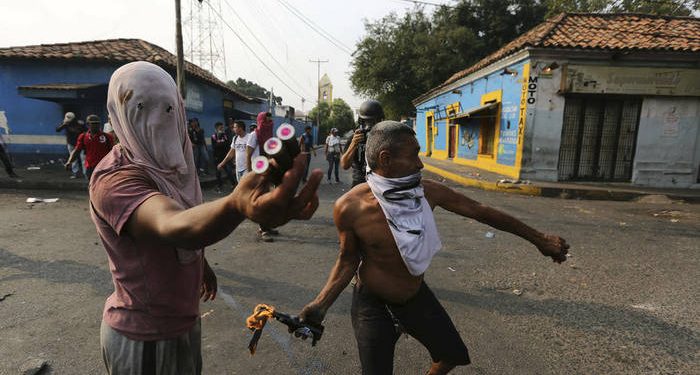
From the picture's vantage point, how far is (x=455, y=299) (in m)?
3.64

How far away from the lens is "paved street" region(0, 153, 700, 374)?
2652 mm

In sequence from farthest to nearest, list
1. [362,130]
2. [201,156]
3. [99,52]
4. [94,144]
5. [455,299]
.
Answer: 1. [99,52]
2. [201,156]
3. [94,144]
4. [362,130]
5. [455,299]

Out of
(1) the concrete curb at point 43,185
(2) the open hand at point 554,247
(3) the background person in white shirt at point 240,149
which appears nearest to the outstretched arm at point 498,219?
(2) the open hand at point 554,247

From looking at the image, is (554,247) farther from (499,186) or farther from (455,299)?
(499,186)

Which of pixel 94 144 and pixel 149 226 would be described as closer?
pixel 149 226

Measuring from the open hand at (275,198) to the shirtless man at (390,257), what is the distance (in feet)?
3.58

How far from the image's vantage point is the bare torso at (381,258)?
190 centimetres

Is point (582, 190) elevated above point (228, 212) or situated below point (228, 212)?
below

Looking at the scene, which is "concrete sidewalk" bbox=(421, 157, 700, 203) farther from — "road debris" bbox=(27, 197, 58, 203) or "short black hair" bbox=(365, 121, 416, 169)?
"road debris" bbox=(27, 197, 58, 203)

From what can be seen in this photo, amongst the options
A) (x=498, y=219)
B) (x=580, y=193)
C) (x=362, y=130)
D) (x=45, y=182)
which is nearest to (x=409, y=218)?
(x=498, y=219)

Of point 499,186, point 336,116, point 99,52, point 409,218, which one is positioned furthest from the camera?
point 336,116

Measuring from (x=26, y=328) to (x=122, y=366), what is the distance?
2.52m

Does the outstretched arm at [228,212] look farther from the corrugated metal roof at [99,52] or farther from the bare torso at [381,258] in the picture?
the corrugated metal roof at [99,52]

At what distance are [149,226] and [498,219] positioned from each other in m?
1.79
